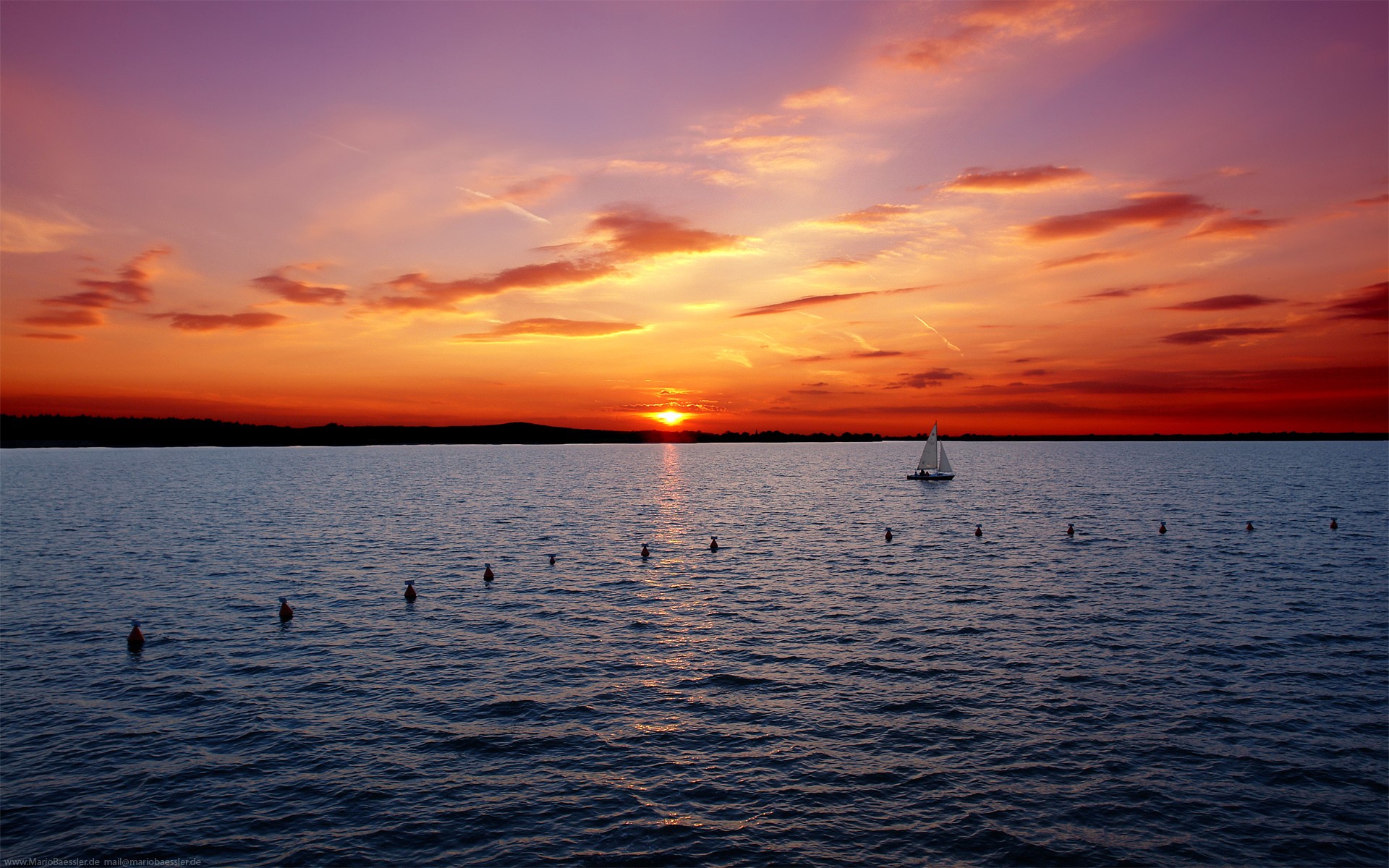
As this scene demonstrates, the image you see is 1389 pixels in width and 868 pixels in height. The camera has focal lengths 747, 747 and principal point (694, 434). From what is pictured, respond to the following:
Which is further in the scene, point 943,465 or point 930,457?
point 943,465

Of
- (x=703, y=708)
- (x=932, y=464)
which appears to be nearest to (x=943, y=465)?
(x=932, y=464)

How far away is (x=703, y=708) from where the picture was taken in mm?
30625

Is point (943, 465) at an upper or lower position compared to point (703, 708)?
upper

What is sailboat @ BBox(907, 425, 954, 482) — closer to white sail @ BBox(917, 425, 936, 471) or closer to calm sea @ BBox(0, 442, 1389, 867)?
white sail @ BBox(917, 425, 936, 471)

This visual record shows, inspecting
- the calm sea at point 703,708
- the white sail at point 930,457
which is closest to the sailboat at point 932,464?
the white sail at point 930,457

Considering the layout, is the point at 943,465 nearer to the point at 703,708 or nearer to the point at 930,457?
the point at 930,457

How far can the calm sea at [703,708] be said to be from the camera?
69.5 feet

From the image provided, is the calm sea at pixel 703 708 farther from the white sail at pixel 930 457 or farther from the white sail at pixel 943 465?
the white sail at pixel 943 465

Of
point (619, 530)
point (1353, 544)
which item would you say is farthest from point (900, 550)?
point (1353, 544)

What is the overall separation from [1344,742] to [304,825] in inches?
1384

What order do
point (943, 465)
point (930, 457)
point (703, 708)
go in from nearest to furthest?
point (703, 708), point (930, 457), point (943, 465)

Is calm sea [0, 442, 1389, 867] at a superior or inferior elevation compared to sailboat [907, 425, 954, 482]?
inferior

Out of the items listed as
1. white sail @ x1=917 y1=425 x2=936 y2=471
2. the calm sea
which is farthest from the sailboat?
the calm sea

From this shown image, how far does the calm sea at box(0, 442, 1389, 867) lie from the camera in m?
21.2
